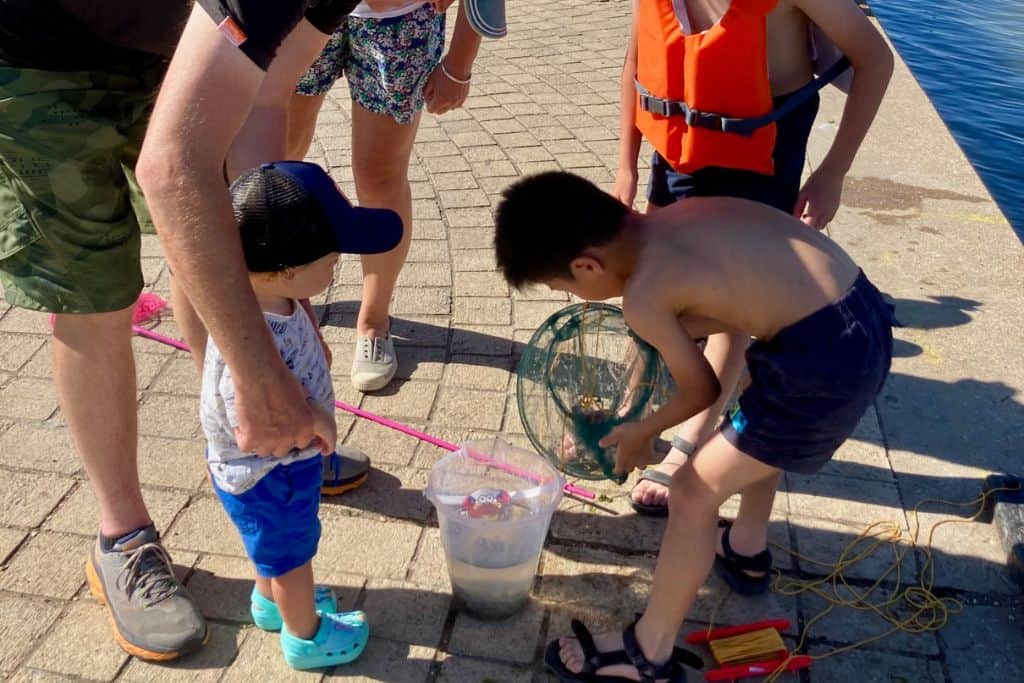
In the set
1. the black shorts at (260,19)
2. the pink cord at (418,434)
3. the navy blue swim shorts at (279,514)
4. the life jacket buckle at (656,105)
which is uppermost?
the black shorts at (260,19)

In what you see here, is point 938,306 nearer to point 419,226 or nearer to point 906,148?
point 906,148

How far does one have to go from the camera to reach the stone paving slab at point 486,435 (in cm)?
240

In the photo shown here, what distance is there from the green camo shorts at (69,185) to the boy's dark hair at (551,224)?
3.04 feet

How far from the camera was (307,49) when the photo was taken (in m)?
2.22

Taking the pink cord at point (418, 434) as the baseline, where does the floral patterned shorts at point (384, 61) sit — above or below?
Result: above

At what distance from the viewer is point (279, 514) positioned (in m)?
2.07

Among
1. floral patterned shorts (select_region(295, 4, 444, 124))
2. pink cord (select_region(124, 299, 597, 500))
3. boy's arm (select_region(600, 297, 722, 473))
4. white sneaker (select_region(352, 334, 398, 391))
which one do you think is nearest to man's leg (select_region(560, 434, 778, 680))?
boy's arm (select_region(600, 297, 722, 473))

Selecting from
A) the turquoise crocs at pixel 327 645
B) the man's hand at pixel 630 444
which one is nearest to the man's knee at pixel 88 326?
the turquoise crocs at pixel 327 645

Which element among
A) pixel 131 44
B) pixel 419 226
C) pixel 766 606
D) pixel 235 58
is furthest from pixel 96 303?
pixel 419 226

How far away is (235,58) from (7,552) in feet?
5.96

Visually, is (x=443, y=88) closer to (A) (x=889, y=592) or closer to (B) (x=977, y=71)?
(A) (x=889, y=592)

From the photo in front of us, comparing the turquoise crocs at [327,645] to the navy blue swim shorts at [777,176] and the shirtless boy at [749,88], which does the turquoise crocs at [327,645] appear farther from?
the navy blue swim shorts at [777,176]

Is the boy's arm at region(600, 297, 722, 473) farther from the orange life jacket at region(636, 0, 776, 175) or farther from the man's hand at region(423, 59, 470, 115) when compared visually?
the man's hand at region(423, 59, 470, 115)

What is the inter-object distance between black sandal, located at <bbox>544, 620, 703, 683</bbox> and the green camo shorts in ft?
4.54
